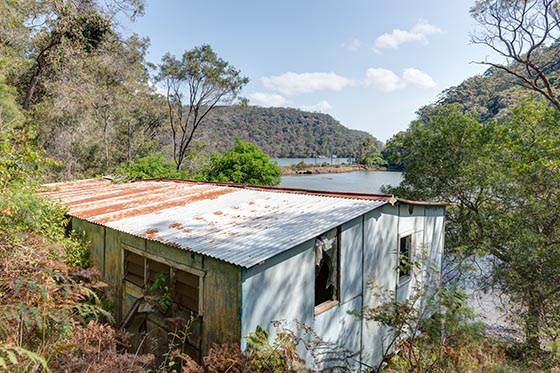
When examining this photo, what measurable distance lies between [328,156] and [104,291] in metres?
72.1

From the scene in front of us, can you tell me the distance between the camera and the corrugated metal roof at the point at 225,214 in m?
4.44

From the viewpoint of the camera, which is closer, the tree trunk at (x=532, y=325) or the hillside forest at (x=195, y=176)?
the hillside forest at (x=195, y=176)

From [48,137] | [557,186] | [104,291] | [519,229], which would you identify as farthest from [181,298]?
[48,137]

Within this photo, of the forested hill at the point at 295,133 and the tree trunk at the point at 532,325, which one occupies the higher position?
the forested hill at the point at 295,133

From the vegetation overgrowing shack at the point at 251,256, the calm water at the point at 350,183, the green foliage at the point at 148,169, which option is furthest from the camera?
the calm water at the point at 350,183

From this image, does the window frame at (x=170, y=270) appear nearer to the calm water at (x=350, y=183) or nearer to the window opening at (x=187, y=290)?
the window opening at (x=187, y=290)

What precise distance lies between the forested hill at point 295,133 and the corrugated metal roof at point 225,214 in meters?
46.2

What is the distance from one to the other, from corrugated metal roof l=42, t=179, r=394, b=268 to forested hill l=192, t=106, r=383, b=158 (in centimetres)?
4617

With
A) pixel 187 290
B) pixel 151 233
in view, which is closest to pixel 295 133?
pixel 151 233

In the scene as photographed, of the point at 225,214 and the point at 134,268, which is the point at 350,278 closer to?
the point at 225,214

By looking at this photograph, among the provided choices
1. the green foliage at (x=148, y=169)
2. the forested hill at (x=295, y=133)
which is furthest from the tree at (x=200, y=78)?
the forested hill at (x=295, y=133)

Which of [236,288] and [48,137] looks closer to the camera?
[236,288]

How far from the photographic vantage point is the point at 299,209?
625cm

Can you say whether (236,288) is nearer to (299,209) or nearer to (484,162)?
(299,209)
